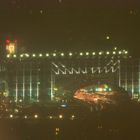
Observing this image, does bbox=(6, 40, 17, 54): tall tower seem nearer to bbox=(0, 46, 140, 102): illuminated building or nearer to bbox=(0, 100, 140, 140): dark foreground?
A: bbox=(0, 46, 140, 102): illuminated building

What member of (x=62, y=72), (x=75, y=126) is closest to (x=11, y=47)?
(x=62, y=72)

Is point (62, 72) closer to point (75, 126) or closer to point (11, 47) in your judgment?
point (11, 47)

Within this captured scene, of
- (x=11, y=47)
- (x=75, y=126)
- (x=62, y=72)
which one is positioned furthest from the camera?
(x=11, y=47)

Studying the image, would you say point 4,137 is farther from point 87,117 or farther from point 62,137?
point 87,117

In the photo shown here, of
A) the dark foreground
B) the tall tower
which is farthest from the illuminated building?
the dark foreground

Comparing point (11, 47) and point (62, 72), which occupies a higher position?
point (11, 47)

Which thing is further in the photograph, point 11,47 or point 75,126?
point 11,47

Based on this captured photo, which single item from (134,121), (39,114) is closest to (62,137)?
(134,121)

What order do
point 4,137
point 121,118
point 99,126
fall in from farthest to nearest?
1. point 121,118
2. point 99,126
3. point 4,137
